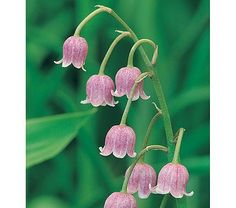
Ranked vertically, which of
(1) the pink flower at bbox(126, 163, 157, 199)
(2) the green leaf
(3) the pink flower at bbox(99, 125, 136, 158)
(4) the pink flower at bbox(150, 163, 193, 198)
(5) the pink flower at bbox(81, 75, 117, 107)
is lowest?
(4) the pink flower at bbox(150, 163, 193, 198)

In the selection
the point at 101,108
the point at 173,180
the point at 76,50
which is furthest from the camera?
the point at 101,108

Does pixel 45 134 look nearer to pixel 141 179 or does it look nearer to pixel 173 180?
pixel 141 179

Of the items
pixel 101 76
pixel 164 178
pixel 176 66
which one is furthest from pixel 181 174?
pixel 176 66

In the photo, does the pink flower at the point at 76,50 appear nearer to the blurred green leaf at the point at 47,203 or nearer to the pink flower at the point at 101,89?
the pink flower at the point at 101,89

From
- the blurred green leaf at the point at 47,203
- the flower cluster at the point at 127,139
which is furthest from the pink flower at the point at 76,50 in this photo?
the blurred green leaf at the point at 47,203

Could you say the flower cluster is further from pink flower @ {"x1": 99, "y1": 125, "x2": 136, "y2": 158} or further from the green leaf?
the green leaf

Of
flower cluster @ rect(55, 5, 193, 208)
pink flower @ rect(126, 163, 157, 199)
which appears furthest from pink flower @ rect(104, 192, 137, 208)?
pink flower @ rect(126, 163, 157, 199)

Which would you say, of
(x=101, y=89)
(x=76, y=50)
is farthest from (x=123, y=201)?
(x=76, y=50)
